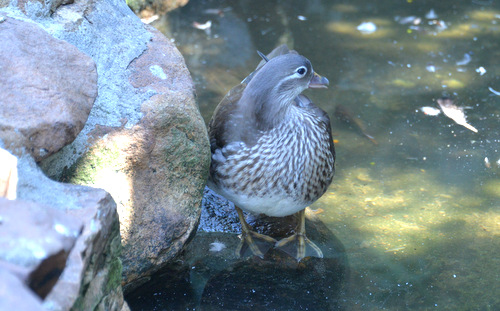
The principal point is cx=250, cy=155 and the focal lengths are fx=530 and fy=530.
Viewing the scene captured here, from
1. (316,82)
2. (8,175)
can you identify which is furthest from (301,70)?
(8,175)

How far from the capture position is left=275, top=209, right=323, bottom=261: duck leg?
3.36 meters

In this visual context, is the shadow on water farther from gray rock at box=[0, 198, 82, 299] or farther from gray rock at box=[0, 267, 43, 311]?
gray rock at box=[0, 267, 43, 311]

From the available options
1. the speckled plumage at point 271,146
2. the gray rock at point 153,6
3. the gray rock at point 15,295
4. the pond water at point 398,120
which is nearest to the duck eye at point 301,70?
the speckled plumage at point 271,146

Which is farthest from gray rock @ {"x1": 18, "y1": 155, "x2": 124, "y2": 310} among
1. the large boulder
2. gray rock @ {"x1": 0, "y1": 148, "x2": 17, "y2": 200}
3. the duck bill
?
the duck bill

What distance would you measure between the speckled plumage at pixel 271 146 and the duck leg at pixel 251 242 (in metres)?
0.31

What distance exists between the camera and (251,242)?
3391mm

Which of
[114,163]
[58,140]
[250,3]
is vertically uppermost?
[58,140]

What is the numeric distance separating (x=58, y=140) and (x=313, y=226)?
199 cm

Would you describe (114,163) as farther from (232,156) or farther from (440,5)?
(440,5)

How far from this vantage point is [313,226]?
142 inches

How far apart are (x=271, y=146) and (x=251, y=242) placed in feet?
2.37

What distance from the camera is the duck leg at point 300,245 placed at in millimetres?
3355

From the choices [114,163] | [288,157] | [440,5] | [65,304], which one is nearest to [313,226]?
[288,157]

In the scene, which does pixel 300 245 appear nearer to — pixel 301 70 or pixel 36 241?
pixel 301 70
